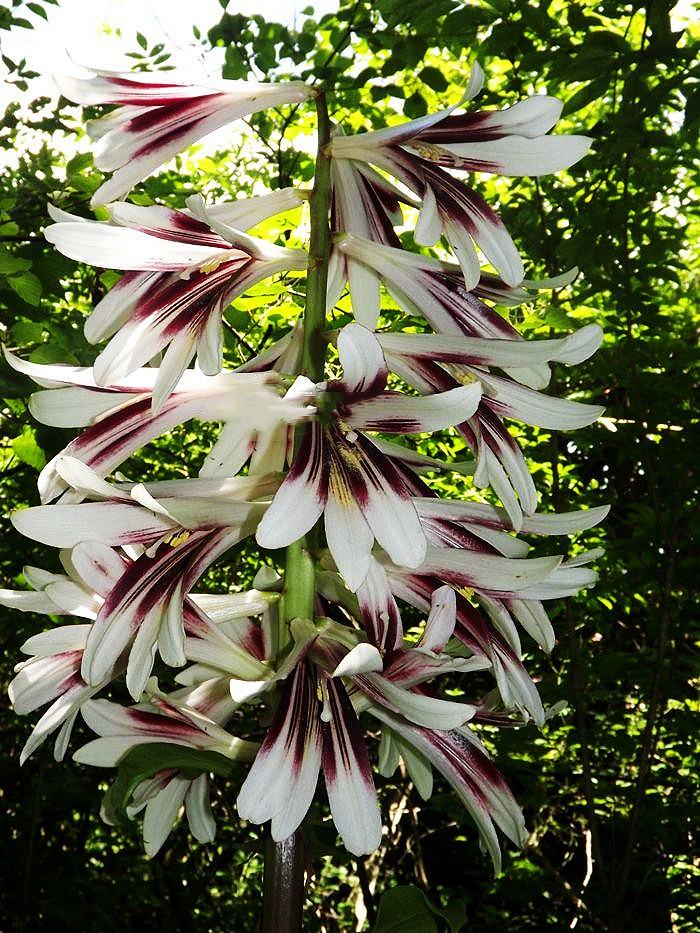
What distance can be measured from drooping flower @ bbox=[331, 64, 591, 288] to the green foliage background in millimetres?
730

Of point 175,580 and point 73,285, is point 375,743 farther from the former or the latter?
point 175,580

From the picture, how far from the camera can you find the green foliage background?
2145mm

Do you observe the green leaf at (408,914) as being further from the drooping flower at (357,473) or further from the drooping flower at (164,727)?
the drooping flower at (357,473)

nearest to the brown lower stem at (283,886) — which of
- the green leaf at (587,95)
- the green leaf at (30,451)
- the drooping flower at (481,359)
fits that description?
the drooping flower at (481,359)

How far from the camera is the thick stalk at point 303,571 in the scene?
1014mm

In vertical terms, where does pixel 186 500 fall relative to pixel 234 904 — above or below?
above

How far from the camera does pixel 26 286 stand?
6.35 feet

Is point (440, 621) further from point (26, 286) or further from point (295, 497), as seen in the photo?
point (26, 286)

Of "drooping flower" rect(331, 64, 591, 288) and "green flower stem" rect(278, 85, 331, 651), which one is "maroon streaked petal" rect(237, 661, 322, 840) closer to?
"green flower stem" rect(278, 85, 331, 651)

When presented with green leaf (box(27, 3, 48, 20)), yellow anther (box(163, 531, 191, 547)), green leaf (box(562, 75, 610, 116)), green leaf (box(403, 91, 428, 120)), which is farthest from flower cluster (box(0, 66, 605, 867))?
green leaf (box(27, 3, 48, 20))

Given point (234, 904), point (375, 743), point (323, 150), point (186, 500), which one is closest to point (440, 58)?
point (375, 743)

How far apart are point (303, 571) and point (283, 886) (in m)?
0.34

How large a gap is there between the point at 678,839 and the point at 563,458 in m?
1.35

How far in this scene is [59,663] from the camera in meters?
1.10
